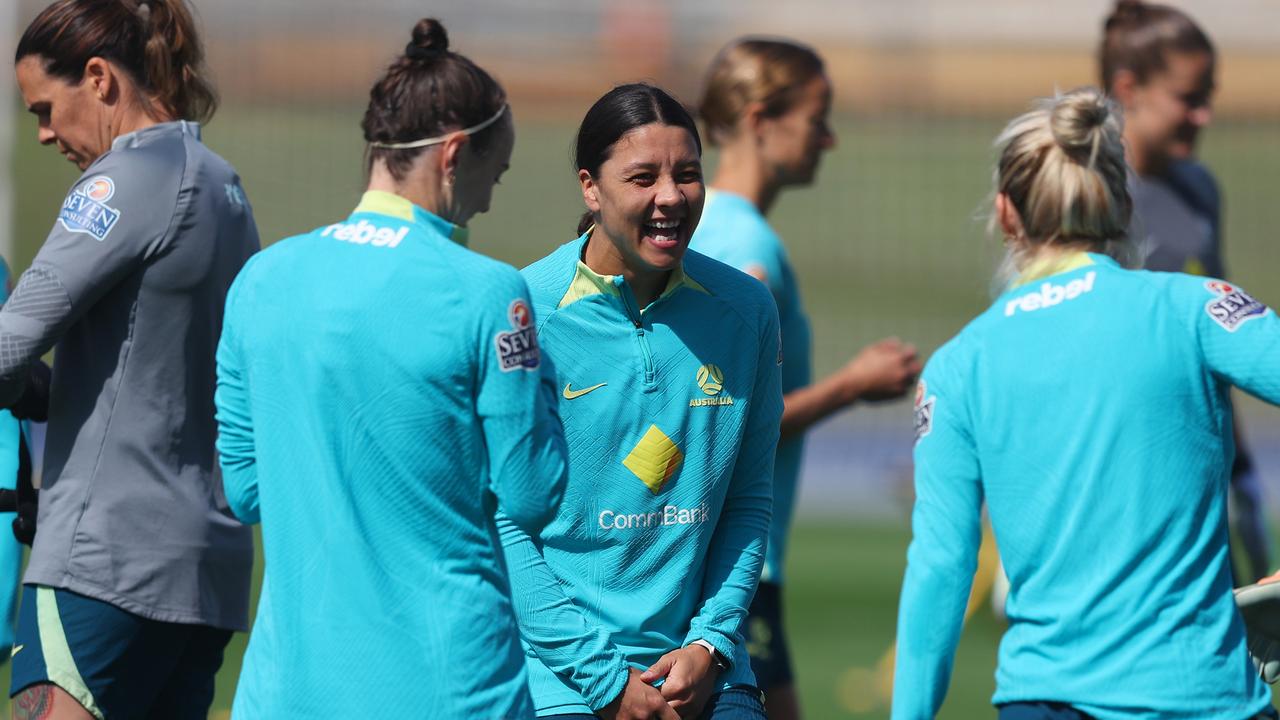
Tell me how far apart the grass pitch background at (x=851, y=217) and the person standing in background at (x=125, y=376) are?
637cm

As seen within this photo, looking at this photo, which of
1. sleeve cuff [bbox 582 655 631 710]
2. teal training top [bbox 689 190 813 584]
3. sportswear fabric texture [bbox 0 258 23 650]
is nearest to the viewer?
sleeve cuff [bbox 582 655 631 710]

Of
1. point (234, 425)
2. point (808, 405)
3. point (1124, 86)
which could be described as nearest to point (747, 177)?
point (808, 405)

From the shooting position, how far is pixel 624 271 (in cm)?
307

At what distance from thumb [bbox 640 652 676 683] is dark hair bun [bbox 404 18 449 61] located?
3.59 ft

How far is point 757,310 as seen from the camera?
10.3 feet

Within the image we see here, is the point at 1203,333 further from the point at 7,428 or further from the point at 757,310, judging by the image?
the point at 7,428

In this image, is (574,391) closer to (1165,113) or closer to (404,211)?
(404,211)

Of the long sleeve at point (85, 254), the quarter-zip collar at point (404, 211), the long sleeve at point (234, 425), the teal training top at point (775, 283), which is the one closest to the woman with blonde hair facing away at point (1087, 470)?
the quarter-zip collar at point (404, 211)

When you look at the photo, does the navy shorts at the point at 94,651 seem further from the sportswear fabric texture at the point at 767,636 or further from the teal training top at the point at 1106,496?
the sportswear fabric texture at the point at 767,636

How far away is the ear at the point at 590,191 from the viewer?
10.0 feet

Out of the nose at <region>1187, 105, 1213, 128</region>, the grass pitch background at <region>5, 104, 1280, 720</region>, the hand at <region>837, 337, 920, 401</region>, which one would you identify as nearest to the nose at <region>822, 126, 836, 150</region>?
the hand at <region>837, 337, 920, 401</region>

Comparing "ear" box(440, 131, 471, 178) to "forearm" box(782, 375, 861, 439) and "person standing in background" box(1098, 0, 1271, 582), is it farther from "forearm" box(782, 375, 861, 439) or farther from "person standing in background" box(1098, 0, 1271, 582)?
"person standing in background" box(1098, 0, 1271, 582)

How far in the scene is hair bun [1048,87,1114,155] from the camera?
300 centimetres

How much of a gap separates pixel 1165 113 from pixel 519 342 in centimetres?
290
